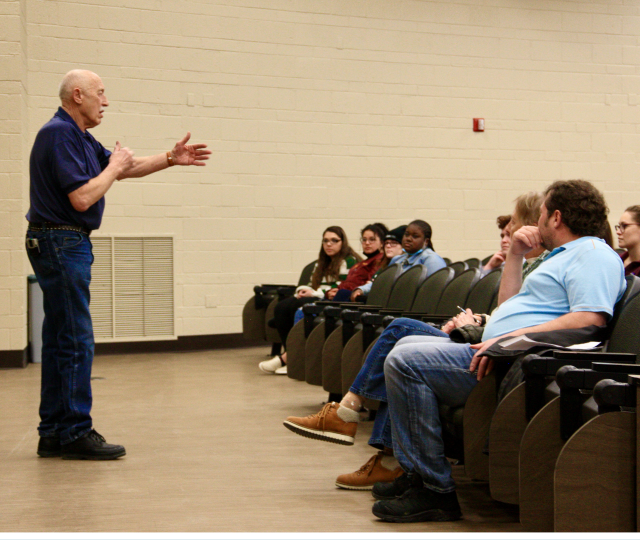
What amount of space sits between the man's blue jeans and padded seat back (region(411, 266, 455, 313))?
1493 millimetres

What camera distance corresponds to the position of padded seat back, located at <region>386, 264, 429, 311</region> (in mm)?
3768

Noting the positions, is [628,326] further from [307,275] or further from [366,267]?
[307,275]

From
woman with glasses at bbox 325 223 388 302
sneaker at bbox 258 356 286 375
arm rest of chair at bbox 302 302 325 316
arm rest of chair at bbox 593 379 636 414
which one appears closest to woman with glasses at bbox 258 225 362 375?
sneaker at bbox 258 356 286 375

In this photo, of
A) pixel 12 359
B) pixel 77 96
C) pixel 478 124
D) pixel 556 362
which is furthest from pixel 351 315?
pixel 478 124

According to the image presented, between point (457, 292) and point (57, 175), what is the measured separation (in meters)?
1.71

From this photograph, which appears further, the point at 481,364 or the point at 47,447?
the point at 47,447

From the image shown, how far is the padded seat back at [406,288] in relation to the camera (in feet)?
12.4

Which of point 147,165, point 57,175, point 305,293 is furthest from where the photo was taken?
point 305,293

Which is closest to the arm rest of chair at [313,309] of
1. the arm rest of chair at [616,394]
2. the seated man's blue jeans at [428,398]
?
the seated man's blue jeans at [428,398]

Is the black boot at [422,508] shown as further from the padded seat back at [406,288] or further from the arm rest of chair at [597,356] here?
the padded seat back at [406,288]

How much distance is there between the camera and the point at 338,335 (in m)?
3.47

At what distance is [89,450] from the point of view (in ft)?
9.78

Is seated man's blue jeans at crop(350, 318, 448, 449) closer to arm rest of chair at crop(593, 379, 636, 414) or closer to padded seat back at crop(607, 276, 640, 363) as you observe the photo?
padded seat back at crop(607, 276, 640, 363)

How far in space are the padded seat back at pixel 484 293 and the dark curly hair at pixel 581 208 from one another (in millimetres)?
857
